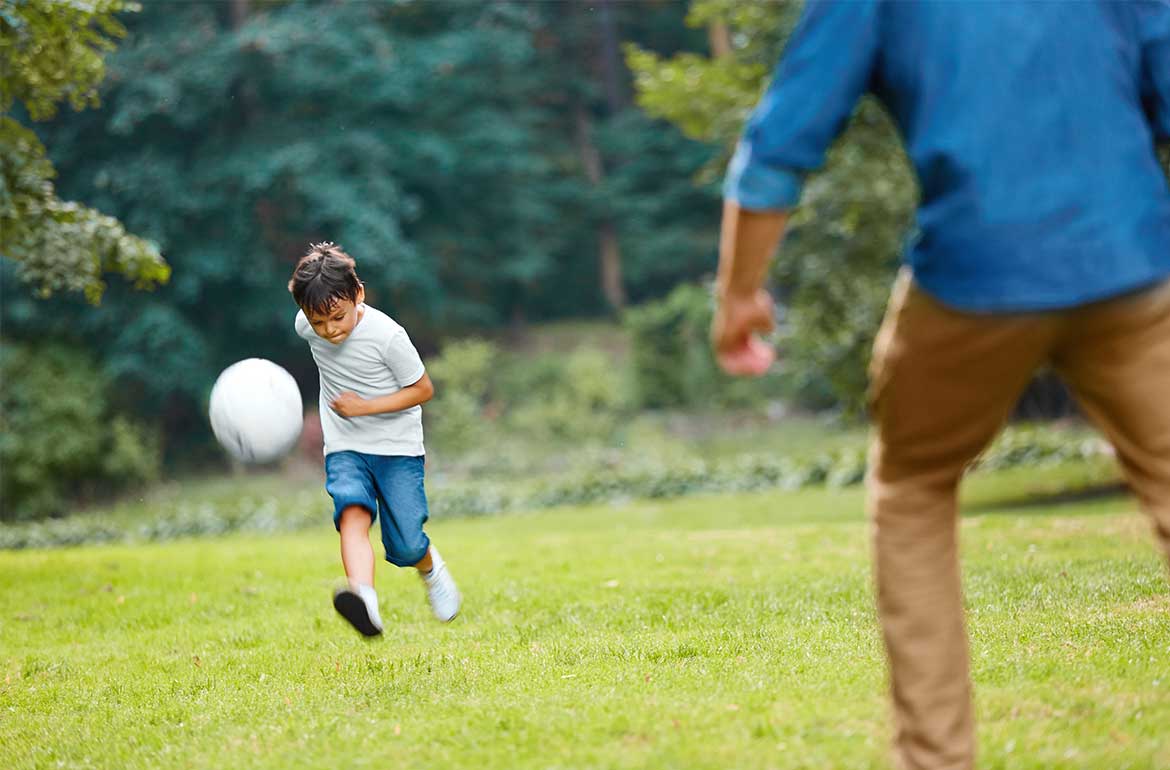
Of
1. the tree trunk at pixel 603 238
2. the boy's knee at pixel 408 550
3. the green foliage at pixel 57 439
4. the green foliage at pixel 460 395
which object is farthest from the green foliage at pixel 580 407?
the boy's knee at pixel 408 550

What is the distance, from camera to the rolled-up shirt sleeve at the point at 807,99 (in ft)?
8.46

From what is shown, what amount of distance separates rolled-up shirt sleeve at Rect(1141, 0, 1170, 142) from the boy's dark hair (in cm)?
278

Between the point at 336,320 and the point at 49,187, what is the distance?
16.5 ft

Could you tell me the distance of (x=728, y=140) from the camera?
1275cm

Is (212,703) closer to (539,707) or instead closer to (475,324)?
(539,707)

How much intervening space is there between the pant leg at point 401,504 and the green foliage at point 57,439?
17647 millimetres

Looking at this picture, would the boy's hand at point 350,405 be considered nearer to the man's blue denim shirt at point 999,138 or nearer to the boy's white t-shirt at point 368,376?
the boy's white t-shirt at point 368,376

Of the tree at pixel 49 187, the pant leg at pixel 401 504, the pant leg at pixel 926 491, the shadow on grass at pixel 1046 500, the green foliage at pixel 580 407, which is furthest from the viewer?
the green foliage at pixel 580 407

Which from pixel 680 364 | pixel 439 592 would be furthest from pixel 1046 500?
pixel 680 364

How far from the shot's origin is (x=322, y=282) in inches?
182

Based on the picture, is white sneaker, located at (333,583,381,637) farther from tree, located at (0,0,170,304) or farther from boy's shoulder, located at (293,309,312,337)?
tree, located at (0,0,170,304)

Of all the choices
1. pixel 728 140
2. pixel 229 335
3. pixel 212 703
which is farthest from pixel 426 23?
pixel 212 703

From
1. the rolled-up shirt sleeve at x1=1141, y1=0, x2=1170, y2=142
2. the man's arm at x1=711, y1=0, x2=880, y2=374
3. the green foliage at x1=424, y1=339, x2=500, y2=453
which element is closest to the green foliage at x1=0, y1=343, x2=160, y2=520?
the green foliage at x1=424, y1=339, x2=500, y2=453

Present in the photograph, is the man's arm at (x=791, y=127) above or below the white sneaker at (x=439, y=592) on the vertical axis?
above
